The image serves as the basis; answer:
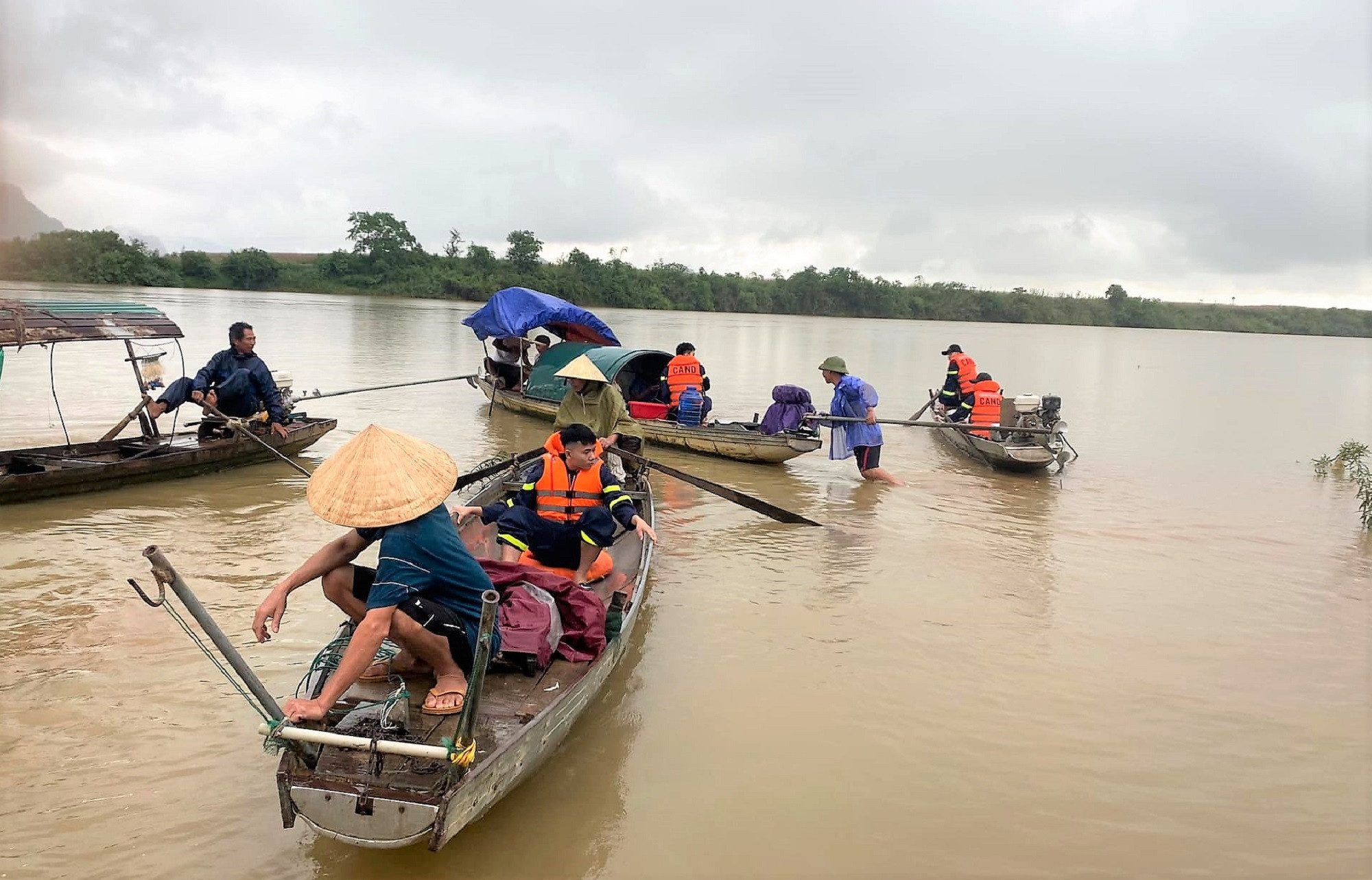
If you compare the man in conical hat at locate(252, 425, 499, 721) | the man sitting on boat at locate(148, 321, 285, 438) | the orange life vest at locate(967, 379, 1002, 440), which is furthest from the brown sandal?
the orange life vest at locate(967, 379, 1002, 440)

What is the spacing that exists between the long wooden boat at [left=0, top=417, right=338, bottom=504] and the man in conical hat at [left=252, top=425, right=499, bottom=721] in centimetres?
482

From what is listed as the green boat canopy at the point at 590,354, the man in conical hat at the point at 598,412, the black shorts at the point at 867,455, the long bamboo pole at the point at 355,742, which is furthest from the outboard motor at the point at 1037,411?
the long bamboo pole at the point at 355,742

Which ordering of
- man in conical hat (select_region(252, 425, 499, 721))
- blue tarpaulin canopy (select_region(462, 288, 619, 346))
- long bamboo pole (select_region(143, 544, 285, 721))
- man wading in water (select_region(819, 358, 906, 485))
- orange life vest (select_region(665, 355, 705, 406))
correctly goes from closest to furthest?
long bamboo pole (select_region(143, 544, 285, 721)) < man in conical hat (select_region(252, 425, 499, 721)) < man wading in water (select_region(819, 358, 906, 485)) < orange life vest (select_region(665, 355, 705, 406)) < blue tarpaulin canopy (select_region(462, 288, 619, 346))

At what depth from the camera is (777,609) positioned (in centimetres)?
569

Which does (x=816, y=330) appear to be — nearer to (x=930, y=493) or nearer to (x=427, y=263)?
(x=427, y=263)

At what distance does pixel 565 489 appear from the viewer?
192 inches

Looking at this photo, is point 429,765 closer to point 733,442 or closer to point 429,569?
point 429,569

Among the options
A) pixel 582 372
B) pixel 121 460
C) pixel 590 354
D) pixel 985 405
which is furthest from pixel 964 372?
pixel 121 460

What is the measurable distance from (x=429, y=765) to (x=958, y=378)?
9696 millimetres

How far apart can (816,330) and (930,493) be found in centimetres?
3074

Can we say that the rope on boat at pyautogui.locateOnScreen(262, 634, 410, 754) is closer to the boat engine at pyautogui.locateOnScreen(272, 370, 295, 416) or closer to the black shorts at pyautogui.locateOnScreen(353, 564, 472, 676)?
the black shorts at pyautogui.locateOnScreen(353, 564, 472, 676)

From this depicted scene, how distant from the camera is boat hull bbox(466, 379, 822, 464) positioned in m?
9.61

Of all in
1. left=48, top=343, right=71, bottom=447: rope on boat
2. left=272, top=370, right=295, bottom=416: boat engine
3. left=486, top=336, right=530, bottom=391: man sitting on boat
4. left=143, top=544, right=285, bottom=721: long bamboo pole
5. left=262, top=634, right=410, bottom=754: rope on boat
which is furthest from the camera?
left=486, top=336, right=530, bottom=391: man sitting on boat

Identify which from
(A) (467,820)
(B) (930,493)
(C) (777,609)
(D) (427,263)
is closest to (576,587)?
(A) (467,820)
